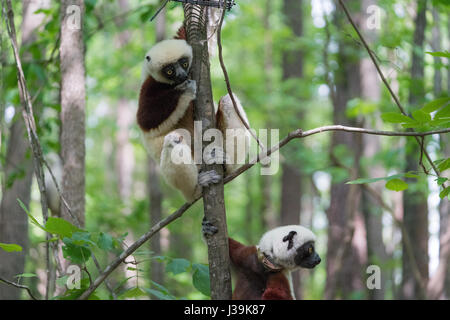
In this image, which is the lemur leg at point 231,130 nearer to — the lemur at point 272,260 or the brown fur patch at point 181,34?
the brown fur patch at point 181,34

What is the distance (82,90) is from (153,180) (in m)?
4.35

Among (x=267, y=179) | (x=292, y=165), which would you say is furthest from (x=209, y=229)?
(x=267, y=179)

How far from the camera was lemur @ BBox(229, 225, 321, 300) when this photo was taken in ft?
13.2

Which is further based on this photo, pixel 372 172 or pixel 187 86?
pixel 372 172

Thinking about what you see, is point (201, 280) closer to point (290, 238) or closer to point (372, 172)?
point (290, 238)

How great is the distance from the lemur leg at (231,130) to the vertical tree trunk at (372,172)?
197 inches

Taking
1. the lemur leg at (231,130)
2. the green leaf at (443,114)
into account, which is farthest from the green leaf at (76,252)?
the green leaf at (443,114)

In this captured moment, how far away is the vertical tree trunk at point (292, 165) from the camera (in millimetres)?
12039

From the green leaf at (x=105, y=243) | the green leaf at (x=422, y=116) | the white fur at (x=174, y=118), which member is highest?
the white fur at (x=174, y=118)

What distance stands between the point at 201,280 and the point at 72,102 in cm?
244

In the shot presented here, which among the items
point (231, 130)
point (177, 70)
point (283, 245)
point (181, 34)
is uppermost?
point (181, 34)

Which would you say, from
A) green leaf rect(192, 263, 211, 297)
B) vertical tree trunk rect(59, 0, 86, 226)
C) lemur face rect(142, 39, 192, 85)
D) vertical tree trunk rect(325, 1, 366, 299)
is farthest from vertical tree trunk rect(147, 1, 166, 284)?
green leaf rect(192, 263, 211, 297)

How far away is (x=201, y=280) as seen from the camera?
3.56m

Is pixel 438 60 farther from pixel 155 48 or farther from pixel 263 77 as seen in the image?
pixel 263 77
